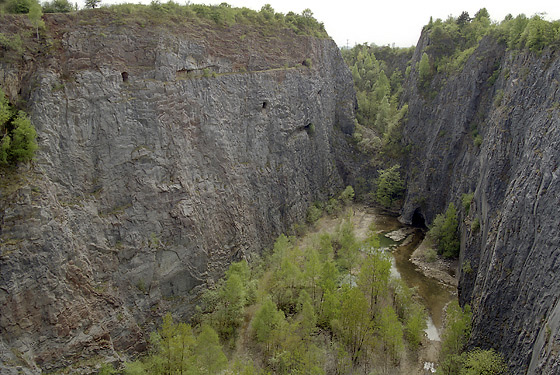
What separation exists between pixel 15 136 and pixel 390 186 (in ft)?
164

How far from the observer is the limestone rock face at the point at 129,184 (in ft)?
80.0

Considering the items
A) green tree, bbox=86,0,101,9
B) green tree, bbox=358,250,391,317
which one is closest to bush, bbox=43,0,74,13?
green tree, bbox=86,0,101,9

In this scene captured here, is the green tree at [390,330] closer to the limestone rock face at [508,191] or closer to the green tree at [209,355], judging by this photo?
the limestone rock face at [508,191]

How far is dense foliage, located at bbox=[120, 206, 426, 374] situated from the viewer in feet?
82.8

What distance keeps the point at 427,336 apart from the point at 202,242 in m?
21.2

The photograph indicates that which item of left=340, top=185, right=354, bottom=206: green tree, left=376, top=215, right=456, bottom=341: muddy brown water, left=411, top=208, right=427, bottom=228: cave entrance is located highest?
left=340, top=185, right=354, bottom=206: green tree

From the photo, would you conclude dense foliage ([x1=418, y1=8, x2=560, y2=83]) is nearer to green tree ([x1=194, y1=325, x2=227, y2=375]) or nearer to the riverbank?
the riverbank

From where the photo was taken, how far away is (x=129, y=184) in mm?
31625

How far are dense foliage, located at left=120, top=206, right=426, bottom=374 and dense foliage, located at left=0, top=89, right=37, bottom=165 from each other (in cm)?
1405

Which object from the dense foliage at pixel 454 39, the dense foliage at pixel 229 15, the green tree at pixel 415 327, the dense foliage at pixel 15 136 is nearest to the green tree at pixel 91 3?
the dense foliage at pixel 229 15

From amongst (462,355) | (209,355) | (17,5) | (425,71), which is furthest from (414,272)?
(17,5)

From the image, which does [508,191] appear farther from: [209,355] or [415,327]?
[209,355]

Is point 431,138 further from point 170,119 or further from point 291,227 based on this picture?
point 170,119

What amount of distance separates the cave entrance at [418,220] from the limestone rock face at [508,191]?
8.01 ft
